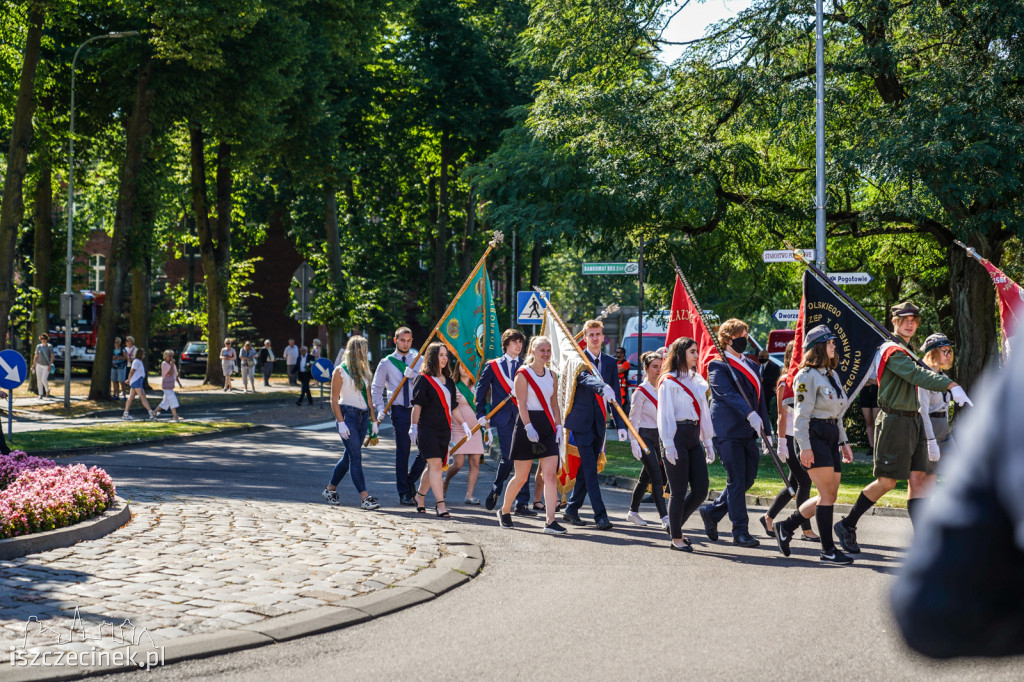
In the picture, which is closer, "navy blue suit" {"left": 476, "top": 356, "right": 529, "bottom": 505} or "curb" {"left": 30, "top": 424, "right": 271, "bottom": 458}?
"navy blue suit" {"left": 476, "top": 356, "right": 529, "bottom": 505}

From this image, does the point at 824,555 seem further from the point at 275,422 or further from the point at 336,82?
the point at 336,82

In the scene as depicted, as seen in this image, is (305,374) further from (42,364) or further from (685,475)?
(685,475)

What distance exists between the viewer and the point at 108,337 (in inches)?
1070

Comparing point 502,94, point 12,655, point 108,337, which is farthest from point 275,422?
point 12,655

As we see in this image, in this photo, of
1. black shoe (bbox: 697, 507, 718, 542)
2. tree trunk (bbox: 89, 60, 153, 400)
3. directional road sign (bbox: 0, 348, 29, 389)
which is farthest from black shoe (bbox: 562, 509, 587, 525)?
tree trunk (bbox: 89, 60, 153, 400)

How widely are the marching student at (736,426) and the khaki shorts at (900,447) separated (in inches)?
39.2

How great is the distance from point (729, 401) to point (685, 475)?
2.48ft

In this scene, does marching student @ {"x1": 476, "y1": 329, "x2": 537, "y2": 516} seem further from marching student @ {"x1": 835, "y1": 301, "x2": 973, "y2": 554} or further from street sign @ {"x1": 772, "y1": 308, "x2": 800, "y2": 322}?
street sign @ {"x1": 772, "y1": 308, "x2": 800, "y2": 322}

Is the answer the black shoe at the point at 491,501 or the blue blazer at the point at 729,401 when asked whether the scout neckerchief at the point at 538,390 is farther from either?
the black shoe at the point at 491,501

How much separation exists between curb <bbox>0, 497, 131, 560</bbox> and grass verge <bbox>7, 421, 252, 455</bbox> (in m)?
7.59

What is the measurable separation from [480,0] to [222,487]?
29.6m

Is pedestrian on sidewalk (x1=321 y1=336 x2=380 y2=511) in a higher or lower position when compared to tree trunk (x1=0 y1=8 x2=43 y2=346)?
lower

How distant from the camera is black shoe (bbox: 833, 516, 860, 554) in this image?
8766 mm

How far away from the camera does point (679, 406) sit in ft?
29.5
